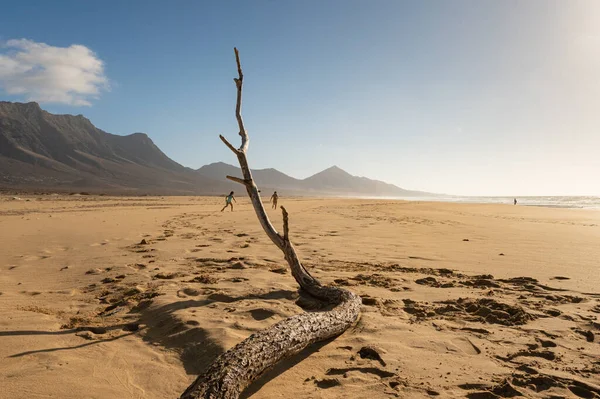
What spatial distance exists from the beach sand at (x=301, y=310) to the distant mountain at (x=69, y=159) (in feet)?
310

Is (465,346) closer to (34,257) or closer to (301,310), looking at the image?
(301,310)

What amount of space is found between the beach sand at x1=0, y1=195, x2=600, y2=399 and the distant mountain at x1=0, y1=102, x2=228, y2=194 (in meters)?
94.5

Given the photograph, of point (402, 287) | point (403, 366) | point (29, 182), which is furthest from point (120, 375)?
point (29, 182)

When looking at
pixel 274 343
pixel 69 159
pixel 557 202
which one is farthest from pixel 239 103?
pixel 69 159

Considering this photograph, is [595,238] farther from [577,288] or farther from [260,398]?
[260,398]

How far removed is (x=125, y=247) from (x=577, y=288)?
31.6 feet

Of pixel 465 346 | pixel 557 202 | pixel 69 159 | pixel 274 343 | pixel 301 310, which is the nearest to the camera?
pixel 274 343

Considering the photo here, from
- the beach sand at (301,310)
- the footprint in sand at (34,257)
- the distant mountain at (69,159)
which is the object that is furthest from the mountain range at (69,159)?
the beach sand at (301,310)

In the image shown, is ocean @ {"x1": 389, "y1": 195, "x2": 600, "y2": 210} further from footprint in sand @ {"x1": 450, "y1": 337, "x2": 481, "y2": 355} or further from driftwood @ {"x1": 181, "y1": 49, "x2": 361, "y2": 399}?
driftwood @ {"x1": 181, "y1": 49, "x2": 361, "y2": 399}

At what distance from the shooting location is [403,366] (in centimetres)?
326

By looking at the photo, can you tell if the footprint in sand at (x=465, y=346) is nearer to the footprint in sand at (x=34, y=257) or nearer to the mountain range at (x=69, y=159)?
the footprint in sand at (x=34, y=257)

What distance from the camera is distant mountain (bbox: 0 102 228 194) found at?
353 feet

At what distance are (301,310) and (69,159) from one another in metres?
163

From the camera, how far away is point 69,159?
13875 centimetres
